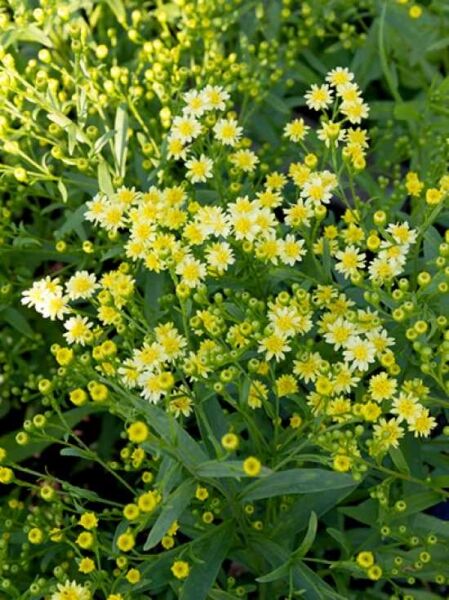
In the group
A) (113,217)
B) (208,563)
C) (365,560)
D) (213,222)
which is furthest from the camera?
(113,217)

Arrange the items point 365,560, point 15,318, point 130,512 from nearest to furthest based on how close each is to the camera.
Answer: point 130,512, point 365,560, point 15,318

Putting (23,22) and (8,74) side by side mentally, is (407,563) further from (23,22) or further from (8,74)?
(23,22)

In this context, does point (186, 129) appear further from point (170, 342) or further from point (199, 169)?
point (170, 342)

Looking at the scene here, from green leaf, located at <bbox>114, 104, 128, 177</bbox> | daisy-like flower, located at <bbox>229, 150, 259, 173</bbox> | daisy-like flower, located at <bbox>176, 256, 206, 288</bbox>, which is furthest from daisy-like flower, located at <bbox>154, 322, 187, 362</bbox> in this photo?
green leaf, located at <bbox>114, 104, 128, 177</bbox>

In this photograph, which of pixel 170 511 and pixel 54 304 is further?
pixel 54 304

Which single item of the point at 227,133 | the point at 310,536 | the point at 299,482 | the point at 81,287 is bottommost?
the point at 310,536

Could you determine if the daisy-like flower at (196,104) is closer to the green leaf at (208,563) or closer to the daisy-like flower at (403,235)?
the daisy-like flower at (403,235)

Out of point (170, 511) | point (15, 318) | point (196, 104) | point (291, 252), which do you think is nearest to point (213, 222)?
point (291, 252)

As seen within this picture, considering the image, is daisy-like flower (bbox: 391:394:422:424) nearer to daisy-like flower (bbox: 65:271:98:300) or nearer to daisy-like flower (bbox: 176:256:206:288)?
daisy-like flower (bbox: 176:256:206:288)
